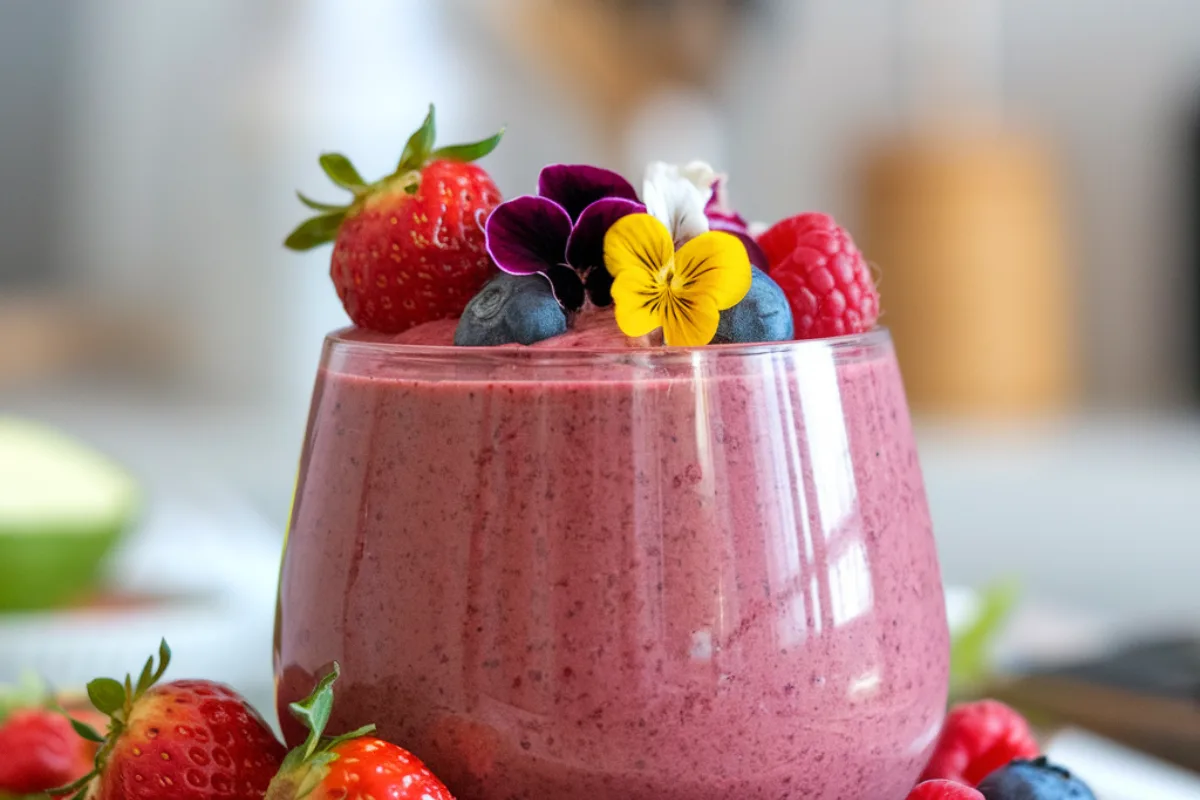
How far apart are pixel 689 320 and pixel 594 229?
0.22ft

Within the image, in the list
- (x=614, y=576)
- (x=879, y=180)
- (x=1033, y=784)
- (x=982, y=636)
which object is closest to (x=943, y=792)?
(x=1033, y=784)

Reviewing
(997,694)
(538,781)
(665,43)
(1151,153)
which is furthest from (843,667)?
(1151,153)

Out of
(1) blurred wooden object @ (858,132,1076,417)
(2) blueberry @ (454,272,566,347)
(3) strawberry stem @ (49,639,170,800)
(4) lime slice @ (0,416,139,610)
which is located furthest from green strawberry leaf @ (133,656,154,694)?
(1) blurred wooden object @ (858,132,1076,417)

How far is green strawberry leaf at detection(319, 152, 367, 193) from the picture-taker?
0.67 meters

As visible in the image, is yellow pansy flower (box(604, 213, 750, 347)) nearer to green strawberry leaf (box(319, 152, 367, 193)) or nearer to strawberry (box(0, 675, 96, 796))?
green strawberry leaf (box(319, 152, 367, 193))

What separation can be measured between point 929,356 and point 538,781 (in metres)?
2.93

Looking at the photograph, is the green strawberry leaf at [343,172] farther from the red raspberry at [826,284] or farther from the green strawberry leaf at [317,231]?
the red raspberry at [826,284]

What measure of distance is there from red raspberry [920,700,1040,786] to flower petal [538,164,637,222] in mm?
345

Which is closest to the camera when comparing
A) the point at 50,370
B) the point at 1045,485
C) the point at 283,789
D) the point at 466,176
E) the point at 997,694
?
the point at 283,789

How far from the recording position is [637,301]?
1.85ft

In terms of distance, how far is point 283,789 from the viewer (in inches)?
21.1

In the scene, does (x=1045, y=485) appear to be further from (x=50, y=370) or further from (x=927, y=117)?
(x=50, y=370)

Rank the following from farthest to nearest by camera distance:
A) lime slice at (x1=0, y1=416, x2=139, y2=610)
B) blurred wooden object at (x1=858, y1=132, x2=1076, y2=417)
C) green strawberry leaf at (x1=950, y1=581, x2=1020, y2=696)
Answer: blurred wooden object at (x1=858, y1=132, x2=1076, y2=417) < lime slice at (x1=0, y1=416, x2=139, y2=610) < green strawberry leaf at (x1=950, y1=581, x2=1020, y2=696)

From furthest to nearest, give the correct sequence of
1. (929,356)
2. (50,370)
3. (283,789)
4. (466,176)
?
(50,370) < (929,356) < (466,176) < (283,789)
